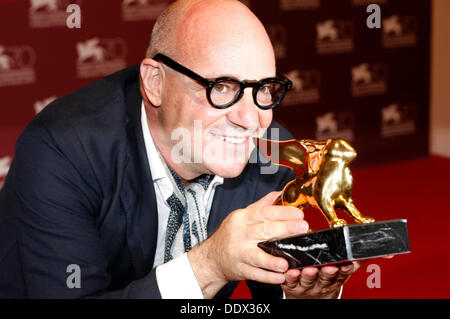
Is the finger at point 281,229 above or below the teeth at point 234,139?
below

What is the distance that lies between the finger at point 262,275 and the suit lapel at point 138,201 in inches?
14.5

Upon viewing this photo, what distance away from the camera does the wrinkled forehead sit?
1.25 metres

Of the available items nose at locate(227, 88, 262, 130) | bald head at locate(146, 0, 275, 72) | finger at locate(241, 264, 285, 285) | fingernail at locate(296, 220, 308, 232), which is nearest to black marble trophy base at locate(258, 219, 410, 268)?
fingernail at locate(296, 220, 308, 232)

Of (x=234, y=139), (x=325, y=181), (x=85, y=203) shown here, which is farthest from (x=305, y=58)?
(x=325, y=181)

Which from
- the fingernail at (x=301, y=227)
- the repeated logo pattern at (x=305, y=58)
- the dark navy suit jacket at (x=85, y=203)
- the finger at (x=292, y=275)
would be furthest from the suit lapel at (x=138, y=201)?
the repeated logo pattern at (x=305, y=58)

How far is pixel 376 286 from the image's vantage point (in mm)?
2572

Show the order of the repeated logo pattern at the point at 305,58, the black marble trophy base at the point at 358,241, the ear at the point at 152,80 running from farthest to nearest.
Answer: the repeated logo pattern at the point at 305,58
the ear at the point at 152,80
the black marble trophy base at the point at 358,241

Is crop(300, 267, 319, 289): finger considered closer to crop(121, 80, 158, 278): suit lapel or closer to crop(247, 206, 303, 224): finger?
crop(247, 206, 303, 224): finger

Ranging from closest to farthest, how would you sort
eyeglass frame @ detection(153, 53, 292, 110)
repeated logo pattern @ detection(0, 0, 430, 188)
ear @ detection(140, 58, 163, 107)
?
1. eyeglass frame @ detection(153, 53, 292, 110)
2. ear @ detection(140, 58, 163, 107)
3. repeated logo pattern @ detection(0, 0, 430, 188)

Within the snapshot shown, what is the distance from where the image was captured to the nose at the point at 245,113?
50.6 inches

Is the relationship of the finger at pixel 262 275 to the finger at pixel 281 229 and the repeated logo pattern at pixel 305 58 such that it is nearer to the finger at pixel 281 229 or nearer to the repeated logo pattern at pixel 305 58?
the finger at pixel 281 229

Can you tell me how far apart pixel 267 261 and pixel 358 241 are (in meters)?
0.19
